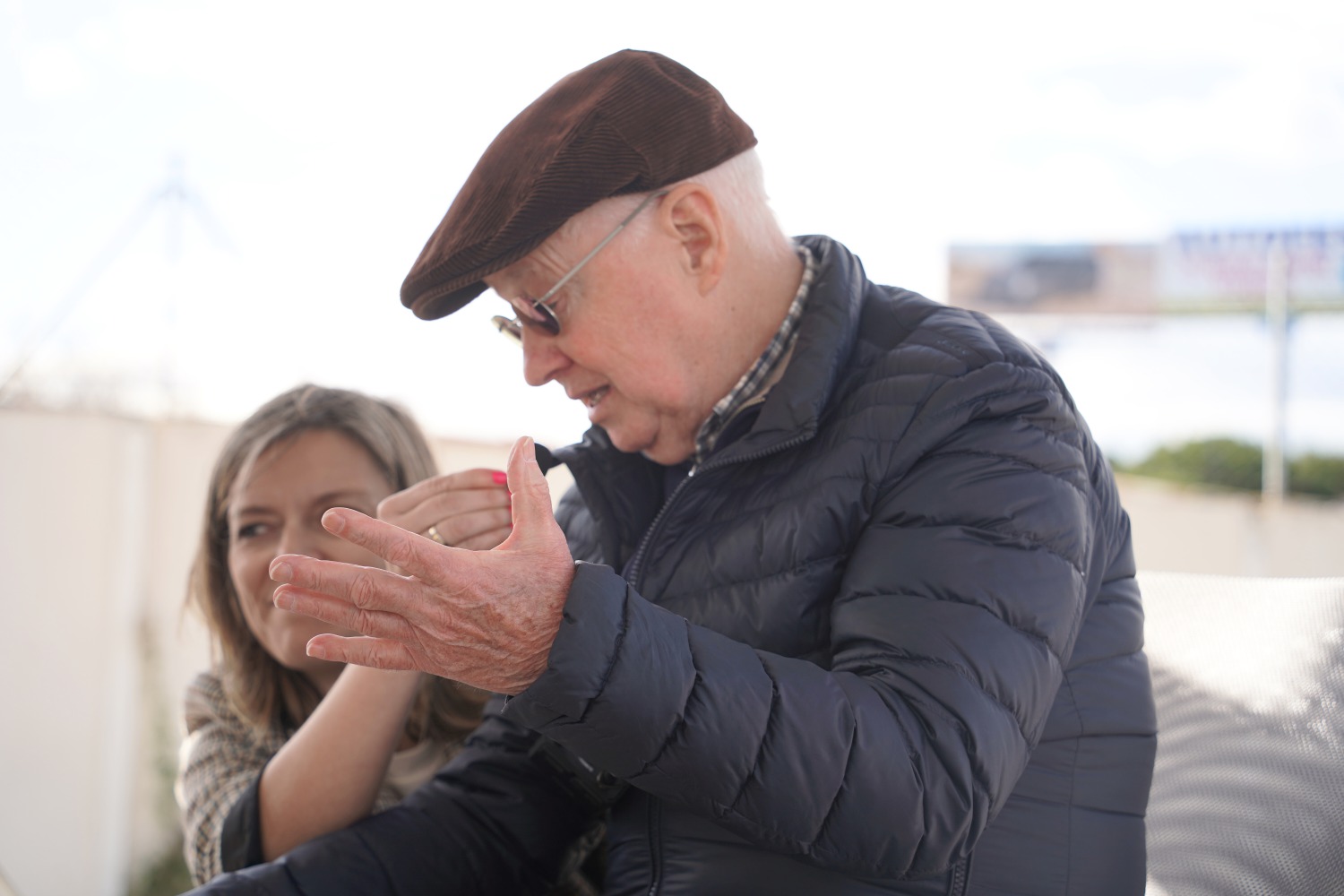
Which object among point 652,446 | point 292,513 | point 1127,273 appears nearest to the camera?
point 652,446

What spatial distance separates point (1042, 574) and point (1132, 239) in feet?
50.5

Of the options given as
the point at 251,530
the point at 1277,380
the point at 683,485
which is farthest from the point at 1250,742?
the point at 1277,380

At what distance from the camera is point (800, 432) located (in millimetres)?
1245

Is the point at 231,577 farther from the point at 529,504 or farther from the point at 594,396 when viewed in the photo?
the point at 529,504

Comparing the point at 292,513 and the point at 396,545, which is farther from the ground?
the point at 396,545

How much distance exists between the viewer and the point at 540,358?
1429 mm

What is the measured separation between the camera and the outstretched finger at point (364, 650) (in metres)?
0.88

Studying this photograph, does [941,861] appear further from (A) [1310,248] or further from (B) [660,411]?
(A) [1310,248]

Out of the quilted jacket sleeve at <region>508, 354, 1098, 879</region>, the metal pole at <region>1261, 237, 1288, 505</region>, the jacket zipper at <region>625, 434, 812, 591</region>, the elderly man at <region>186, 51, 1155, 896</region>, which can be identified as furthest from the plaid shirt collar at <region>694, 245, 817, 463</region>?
the metal pole at <region>1261, 237, 1288, 505</region>

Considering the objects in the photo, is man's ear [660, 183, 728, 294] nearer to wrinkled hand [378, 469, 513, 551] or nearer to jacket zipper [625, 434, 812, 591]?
jacket zipper [625, 434, 812, 591]

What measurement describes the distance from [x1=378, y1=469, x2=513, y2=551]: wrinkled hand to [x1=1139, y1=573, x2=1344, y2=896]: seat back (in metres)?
1.01

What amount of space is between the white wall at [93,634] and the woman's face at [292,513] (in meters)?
2.12

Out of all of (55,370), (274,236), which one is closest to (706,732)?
(55,370)

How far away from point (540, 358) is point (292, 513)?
63 centimetres
